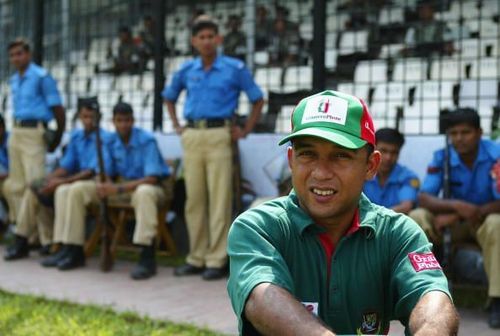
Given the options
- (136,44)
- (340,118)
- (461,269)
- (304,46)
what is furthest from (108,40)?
(340,118)

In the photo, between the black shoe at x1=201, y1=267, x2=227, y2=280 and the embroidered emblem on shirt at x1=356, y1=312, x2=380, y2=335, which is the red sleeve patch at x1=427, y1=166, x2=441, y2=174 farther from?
the embroidered emblem on shirt at x1=356, y1=312, x2=380, y2=335

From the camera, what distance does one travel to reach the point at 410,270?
2213mm

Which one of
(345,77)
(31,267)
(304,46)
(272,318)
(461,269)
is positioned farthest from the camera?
(304,46)

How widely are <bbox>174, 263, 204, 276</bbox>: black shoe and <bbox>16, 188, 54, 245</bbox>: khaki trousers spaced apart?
170 cm

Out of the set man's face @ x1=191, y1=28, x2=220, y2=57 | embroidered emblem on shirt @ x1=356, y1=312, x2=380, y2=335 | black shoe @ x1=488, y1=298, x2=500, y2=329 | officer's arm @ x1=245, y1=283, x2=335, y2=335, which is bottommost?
black shoe @ x1=488, y1=298, x2=500, y2=329

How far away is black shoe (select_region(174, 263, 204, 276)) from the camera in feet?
21.6

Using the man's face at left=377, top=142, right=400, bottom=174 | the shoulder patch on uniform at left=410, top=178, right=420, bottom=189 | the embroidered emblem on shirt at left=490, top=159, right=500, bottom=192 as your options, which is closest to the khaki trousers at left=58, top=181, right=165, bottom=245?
the man's face at left=377, top=142, right=400, bottom=174

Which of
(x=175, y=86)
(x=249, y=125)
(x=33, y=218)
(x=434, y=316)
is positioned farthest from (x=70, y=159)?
(x=434, y=316)

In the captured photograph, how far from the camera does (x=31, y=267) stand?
7109 mm

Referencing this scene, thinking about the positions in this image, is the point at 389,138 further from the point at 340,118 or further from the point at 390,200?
the point at 340,118

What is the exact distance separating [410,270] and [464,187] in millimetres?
3277

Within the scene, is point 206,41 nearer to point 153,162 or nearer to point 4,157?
point 153,162

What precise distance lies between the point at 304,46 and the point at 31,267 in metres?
4.03

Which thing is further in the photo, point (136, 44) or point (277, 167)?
point (136, 44)
